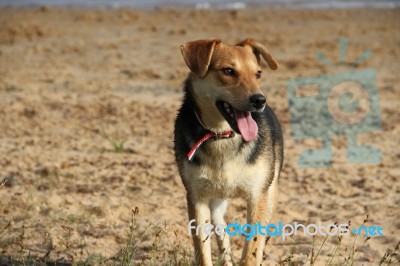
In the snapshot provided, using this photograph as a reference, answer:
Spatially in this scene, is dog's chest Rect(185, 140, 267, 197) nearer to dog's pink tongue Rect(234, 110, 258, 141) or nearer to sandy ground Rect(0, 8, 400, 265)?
dog's pink tongue Rect(234, 110, 258, 141)

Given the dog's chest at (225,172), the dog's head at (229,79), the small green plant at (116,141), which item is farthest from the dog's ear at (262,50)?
the small green plant at (116,141)

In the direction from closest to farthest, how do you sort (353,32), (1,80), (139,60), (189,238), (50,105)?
(189,238) < (50,105) < (1,80) < (139,60) < (353,32)

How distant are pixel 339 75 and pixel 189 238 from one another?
781cm

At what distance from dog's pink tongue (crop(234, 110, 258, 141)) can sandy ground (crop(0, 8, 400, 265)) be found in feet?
2.86

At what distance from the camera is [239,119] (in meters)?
4.73

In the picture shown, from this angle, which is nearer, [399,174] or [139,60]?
[399,174]

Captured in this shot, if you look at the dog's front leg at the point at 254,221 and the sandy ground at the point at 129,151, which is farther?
the sandy ground at the point at 129,151

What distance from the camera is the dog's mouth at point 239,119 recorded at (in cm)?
470

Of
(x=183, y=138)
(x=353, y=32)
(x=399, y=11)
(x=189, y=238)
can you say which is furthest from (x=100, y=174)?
(x=399, y=11)

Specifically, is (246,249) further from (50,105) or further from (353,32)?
(353,32)

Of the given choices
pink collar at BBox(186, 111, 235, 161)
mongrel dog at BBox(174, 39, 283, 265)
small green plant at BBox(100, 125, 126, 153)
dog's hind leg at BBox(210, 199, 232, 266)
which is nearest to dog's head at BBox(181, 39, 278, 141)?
mongrel dog at BBox(174, 39, 283, 265)

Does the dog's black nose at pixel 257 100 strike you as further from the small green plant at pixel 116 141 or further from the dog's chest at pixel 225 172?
the small green plant at pixel 116 141

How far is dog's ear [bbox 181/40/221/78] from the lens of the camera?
15.8 feet

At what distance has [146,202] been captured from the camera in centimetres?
668
